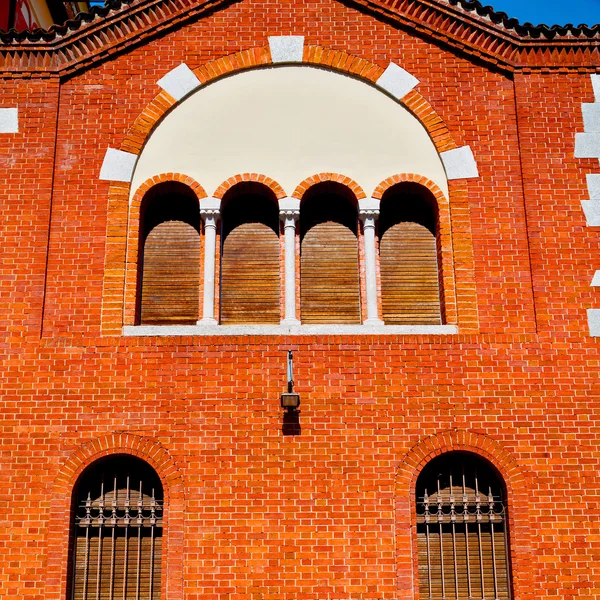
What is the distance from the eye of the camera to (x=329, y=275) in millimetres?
11547

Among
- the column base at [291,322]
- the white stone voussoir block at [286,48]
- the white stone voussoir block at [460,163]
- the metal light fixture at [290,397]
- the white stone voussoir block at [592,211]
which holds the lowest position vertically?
the metal light fixture at [290,397]

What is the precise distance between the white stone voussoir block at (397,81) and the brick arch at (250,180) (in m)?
2.04

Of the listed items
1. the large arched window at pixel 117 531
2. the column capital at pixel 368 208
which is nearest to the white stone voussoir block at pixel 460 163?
the column capital at pixel 368 208

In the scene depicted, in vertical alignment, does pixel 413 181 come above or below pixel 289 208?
above

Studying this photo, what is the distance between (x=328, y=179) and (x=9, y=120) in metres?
4.27

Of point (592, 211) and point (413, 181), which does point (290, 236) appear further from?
point (592, 211)

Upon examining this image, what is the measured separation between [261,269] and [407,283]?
1900 millimetres

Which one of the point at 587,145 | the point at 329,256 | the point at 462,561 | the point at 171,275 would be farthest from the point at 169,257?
the point at 587,145

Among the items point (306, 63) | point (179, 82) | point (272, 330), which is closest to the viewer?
point (272, 330)

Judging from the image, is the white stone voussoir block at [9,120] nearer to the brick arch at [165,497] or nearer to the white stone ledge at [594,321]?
the brick arch at [165,497]

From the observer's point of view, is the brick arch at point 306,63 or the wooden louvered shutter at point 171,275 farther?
the brick arch at point 306,63

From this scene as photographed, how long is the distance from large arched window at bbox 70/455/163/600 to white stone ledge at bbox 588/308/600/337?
18.2ft

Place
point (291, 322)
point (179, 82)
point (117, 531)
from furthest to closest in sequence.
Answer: point (179, 82) < point (291, 322) < point (117, 531)

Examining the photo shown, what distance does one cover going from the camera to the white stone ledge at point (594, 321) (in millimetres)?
10898
